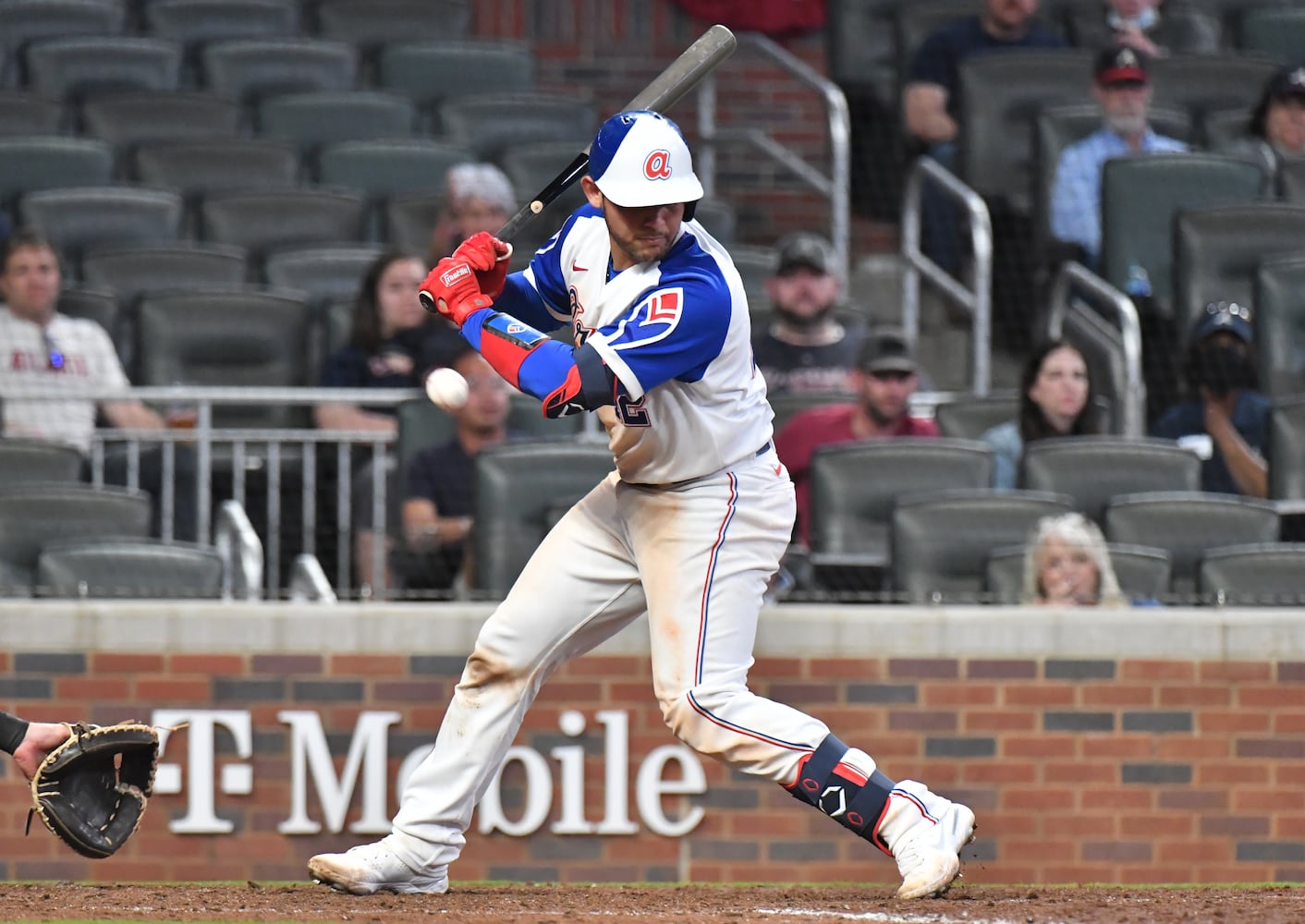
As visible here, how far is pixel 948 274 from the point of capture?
9391mm

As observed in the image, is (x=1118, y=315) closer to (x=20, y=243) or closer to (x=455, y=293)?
(x=20, y=243)

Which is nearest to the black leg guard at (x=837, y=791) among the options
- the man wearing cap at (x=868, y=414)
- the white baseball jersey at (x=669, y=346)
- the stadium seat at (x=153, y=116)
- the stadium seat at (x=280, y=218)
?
the white baseball jersey at (x=669, y=346)

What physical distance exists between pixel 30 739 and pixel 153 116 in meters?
5.47

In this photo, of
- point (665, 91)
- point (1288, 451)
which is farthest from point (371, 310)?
point (1288, 451)

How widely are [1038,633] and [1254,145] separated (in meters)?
4.45

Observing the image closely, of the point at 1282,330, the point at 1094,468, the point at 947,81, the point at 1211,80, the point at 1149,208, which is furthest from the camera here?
the point at 1211,80

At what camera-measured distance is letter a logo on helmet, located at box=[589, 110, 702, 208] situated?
4.30 meters

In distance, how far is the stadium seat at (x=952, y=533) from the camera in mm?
6363

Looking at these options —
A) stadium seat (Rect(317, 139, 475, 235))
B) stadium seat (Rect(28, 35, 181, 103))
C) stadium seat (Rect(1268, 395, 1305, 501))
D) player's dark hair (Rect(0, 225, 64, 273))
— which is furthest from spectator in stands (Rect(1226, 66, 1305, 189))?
player's dark hair (Rect(0, 225, 64, 273))

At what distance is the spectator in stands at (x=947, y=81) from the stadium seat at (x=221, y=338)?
3098 mm

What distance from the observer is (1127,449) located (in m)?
7.02

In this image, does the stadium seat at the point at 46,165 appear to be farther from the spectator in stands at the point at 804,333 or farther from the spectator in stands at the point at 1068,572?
the spectator in stands at the point at 1068,572

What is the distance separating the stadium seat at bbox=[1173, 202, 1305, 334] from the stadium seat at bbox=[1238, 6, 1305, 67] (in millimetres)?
2494

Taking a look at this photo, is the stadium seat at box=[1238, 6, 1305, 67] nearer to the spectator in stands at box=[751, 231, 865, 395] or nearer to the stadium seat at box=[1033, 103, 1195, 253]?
the stadium seat at box=[1033, 103, 1195, 253]
